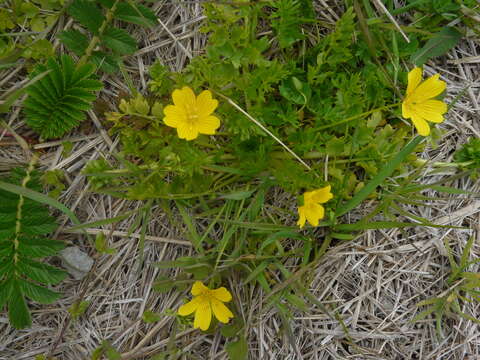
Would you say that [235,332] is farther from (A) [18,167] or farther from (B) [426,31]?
(B) [426,31]

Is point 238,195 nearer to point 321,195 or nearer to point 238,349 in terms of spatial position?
point 321,195

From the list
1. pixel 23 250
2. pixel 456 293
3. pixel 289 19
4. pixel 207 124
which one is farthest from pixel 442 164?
pixel 23 250

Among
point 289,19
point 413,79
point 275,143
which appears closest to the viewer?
point 413,79

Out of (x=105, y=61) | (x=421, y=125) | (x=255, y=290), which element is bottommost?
(x=255, y=290)

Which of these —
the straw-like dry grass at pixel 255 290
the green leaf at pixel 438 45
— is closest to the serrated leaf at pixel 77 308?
the straw-like dry grass at pixel 255 290

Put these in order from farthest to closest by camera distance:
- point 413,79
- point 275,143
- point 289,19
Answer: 1. point 275,143
2. point 289,19
3. point 413,79

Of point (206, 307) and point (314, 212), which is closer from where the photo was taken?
point (314, 212)
